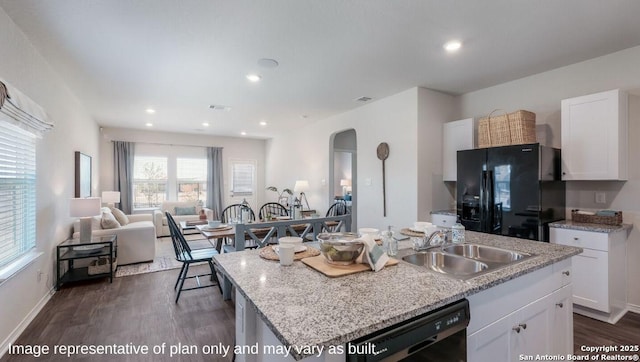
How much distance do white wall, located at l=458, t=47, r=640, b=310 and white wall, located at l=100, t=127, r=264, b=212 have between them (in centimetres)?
641

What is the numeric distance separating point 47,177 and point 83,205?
56 cm

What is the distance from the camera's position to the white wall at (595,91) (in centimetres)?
277

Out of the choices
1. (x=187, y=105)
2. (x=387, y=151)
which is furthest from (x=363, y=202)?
(x=187, y=105)

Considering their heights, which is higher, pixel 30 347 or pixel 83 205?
pixel 83 205

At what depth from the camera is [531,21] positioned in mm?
2273

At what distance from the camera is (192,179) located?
7.80 meters

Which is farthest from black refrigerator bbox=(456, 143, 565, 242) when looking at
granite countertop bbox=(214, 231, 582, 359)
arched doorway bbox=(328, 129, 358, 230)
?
arched doorway bbox=(328, 129, 358, 230)

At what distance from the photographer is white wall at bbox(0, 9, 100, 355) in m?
2.30

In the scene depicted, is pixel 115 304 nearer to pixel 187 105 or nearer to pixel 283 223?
pixel 283 223

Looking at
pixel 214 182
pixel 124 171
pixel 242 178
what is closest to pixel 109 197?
pixel 124 171

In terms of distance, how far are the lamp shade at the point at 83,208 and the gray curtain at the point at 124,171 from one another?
11.9 ft

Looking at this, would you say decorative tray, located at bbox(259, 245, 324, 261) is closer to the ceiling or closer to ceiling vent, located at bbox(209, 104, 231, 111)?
the ceiling

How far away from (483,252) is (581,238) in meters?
1.55

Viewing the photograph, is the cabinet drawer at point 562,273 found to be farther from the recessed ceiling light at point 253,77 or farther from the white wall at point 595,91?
the recessed ceiling light at point 253,77
